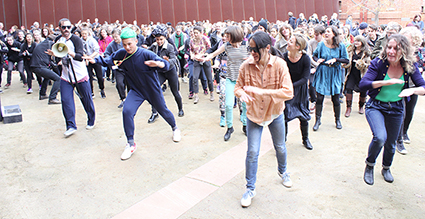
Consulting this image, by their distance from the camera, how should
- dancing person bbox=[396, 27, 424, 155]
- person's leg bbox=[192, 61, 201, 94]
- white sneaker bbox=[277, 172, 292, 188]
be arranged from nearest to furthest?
white sneaker bbox=[277, 172, 292, 188] → dancing person bbox=[396, 27, 424, 155] → person's leg bbox=[192, 61, 201, 94]

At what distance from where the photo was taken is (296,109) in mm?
4840

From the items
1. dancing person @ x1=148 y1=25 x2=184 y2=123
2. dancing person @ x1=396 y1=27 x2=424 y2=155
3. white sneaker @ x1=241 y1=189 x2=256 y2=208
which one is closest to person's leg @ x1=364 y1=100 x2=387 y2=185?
dancing person @ x1=396 y1=27 x2=424 y2=155

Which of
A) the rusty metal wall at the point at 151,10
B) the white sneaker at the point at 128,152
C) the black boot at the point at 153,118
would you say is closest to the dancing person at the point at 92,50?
the black boot at the point at 153,118

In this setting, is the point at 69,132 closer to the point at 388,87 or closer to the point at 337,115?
the point at 337,115

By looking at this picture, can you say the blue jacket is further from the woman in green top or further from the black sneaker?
the black sneaker

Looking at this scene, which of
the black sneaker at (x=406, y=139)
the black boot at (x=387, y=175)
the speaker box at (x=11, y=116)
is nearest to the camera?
the black boot at (x=387, y=175)

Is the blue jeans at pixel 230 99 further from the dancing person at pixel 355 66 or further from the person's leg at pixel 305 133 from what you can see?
the dancing person at pixel 355 66

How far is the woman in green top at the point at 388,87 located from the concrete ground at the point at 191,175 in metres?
0.55

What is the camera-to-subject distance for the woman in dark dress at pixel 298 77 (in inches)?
179

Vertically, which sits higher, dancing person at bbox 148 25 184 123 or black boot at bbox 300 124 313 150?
dancing person at bbox 148 25 184 123

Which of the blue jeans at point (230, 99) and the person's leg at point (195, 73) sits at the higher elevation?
the person's leg at point (195, 73)

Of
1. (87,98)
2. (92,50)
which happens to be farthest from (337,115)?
(92,50)

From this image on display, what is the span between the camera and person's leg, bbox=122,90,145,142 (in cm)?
482

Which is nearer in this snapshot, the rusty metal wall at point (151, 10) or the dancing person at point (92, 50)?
the dancing person at point (92, 50)
